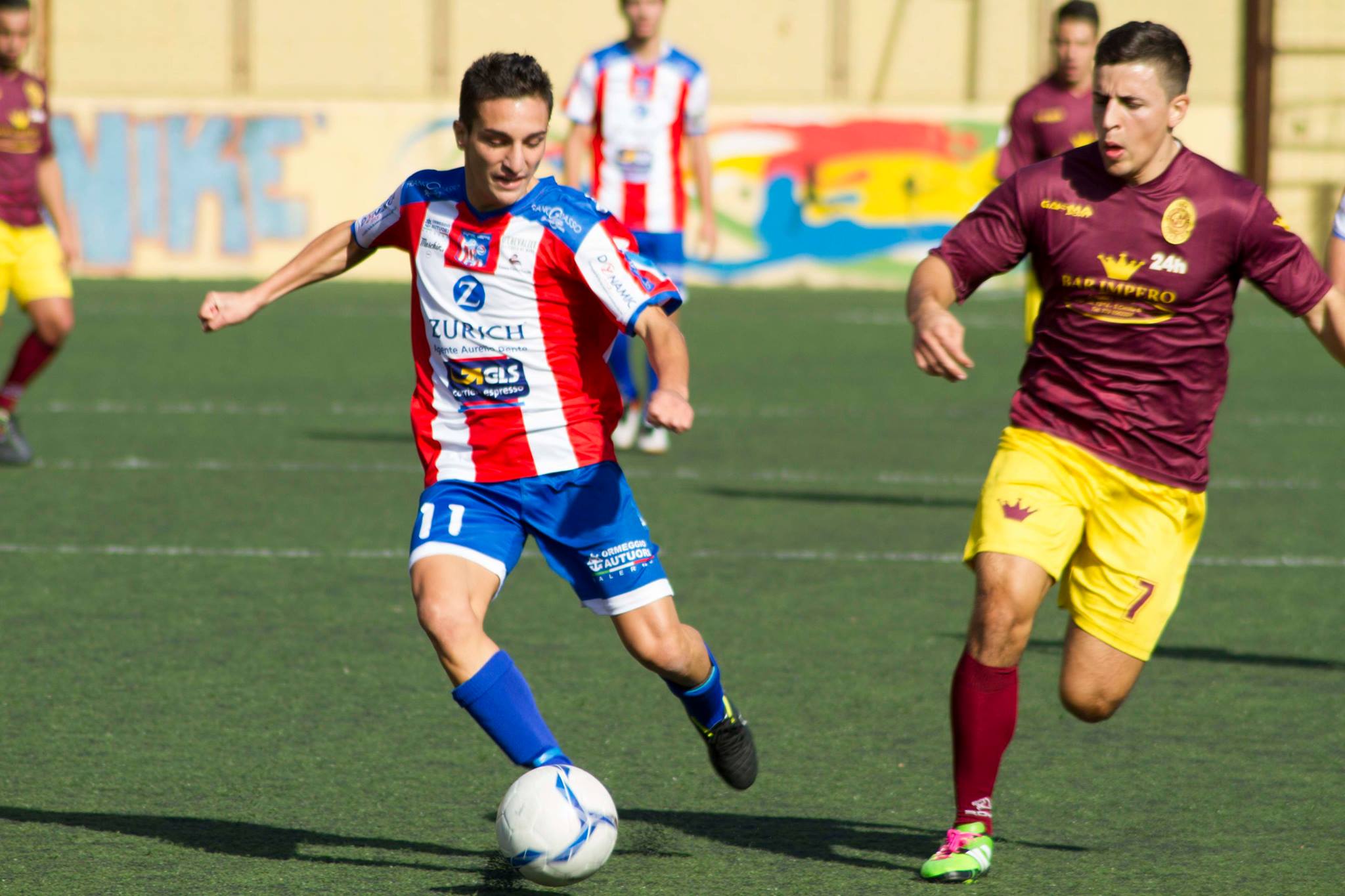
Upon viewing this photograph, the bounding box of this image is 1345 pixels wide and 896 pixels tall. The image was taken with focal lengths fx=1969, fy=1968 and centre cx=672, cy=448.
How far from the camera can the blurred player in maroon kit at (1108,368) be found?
436cm

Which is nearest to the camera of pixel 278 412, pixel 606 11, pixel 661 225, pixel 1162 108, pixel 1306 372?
pixel 1162 108

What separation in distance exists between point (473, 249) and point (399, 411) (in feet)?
26.8

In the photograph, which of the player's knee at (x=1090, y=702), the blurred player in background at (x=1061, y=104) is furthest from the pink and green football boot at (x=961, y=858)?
the blurred player in background at (x=1061, y=104)

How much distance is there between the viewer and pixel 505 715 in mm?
4215

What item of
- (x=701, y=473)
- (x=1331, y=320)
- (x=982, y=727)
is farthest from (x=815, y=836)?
(x=701, y=473)

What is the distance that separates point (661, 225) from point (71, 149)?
13720 millimetres

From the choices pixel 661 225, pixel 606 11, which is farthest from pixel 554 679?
pixel 606 11

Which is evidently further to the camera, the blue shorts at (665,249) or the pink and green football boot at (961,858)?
the blue shorts at (665,249)

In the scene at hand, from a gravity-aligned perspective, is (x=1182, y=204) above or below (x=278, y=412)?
above

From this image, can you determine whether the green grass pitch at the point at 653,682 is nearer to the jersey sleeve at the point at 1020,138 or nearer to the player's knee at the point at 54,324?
the player's knee at the point at 54,324

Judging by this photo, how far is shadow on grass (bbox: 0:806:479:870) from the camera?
439 cm

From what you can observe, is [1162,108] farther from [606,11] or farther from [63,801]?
[606,11]

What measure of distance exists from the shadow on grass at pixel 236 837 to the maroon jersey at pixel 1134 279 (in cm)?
171

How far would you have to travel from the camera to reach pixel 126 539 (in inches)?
324
